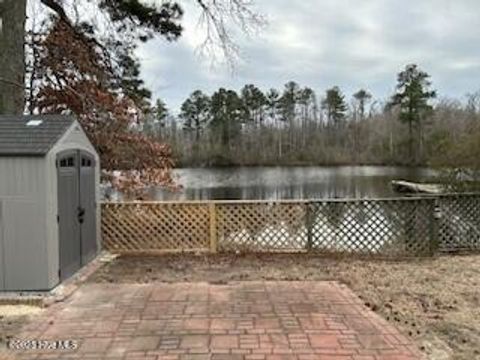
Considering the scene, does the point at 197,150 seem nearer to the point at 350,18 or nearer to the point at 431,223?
the point at 350,18

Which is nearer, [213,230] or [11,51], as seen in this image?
[213,230]

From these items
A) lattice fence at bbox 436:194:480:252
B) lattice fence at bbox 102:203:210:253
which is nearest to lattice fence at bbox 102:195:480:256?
lattice fence at bbox 102:203:210:253

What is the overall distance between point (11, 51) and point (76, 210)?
457 centimetres

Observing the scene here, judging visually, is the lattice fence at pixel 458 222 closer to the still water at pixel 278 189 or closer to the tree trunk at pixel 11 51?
the tree trunk at pixel 11 51

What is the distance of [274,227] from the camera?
8.72 meters

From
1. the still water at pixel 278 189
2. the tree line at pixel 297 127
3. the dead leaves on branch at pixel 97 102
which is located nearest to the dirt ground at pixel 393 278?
the dead leaves on branch at pixel 97 102

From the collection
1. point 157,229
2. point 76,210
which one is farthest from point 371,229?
point 76,210

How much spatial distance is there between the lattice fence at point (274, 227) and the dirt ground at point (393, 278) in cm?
35

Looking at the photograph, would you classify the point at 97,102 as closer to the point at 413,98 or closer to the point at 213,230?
the point at 213,230

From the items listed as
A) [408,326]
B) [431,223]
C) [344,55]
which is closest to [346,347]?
[408,326]

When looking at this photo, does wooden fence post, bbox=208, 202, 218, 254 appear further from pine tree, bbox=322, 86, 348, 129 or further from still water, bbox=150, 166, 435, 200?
pine tree, bbox=322, 86, 348, 129

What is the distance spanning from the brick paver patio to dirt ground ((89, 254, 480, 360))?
0.88ft

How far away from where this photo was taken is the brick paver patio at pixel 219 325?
419 cm

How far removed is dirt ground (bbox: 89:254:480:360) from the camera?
4.64 m
